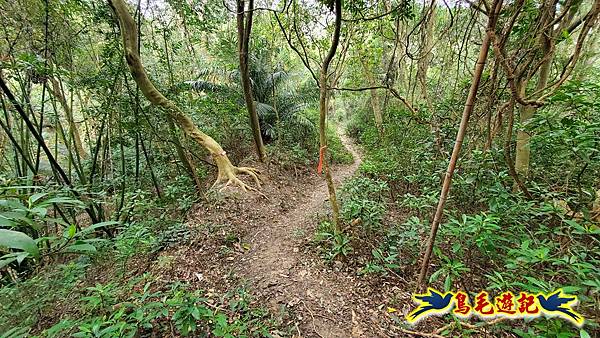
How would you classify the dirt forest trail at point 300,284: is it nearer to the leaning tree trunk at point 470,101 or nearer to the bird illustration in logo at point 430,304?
the bird illustration in logo at point 430,304

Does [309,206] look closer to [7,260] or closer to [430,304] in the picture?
[430,304]

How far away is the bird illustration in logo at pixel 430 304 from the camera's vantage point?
218cm

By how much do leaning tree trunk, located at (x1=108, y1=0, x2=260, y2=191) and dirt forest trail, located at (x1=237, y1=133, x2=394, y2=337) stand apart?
5.76 feet

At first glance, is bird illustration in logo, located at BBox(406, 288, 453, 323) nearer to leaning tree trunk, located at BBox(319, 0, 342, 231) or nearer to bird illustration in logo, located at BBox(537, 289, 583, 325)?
bird illustration in logo, located at BBox(537, 289, 583, 325)

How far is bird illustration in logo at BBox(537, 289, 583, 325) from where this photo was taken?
1584mm

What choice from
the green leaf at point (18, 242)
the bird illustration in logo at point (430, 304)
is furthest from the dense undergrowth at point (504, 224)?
the green leaf at point (18, 242)

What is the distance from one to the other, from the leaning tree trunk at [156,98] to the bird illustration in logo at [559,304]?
15.4 feet

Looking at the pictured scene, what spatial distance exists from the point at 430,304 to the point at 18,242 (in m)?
2.71

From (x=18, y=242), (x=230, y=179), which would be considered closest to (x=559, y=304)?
(x=18, y=242)

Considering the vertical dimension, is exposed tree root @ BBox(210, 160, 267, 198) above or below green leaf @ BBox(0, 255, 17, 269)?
below

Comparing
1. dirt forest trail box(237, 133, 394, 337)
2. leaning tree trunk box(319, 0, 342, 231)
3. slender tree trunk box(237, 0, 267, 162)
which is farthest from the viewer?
slender tree trunk box(237, 0, 267, 162)

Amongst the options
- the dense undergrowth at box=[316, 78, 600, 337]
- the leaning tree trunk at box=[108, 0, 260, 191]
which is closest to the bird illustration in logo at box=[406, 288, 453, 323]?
the dense undergrowth at box=[316, 78, 600, 337]

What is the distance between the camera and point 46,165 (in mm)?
7207

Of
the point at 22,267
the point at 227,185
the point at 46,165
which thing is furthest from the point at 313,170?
the point at 46,165
